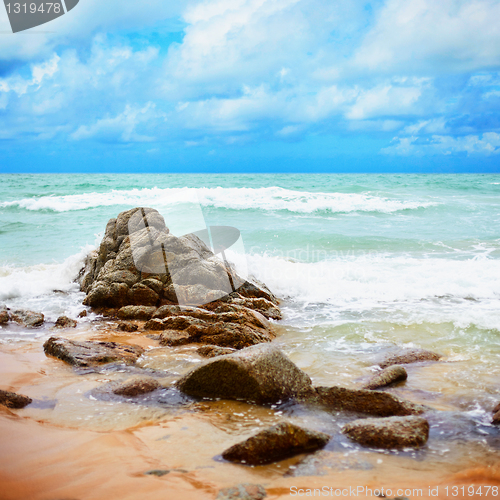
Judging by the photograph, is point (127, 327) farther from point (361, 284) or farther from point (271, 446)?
point (361, 284)

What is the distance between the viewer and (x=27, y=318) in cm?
704

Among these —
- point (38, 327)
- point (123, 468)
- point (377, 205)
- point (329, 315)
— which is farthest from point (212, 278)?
point (377, 205)

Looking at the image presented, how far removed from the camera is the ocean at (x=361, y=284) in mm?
5020

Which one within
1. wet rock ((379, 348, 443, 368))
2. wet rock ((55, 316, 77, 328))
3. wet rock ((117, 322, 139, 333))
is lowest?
wet rock ((379, 348, 443, 368))

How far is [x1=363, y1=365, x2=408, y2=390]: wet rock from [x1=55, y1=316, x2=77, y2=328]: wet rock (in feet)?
16.0

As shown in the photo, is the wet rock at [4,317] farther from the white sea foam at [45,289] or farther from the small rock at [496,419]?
the small rock at [496,419]

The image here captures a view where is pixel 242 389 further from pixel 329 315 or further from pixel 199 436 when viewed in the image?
pixel 329 315

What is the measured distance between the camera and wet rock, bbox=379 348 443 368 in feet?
17.8

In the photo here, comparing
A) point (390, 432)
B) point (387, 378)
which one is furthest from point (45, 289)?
point (390, 432)

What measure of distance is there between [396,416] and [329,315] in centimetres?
428

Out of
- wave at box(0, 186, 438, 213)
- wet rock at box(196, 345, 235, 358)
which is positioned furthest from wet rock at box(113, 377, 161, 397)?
wave at box(0, 186, 438, 213)

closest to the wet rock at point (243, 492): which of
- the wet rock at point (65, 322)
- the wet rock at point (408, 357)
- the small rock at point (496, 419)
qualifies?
the small rock at point (496, 419)

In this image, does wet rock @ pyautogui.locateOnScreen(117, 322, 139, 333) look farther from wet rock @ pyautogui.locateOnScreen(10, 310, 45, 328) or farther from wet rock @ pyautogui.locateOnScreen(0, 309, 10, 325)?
wet rock @ pyautogui.locateOnScreen(0, 309, 10, 325)

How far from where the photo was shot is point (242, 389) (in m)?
4.14
